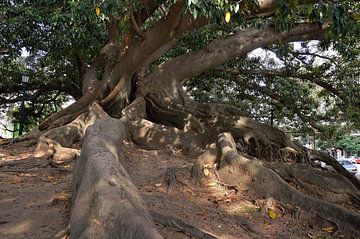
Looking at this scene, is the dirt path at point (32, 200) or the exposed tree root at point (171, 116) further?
the exposed tree root at point (171, 116)

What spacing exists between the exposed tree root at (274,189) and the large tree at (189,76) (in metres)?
0.01

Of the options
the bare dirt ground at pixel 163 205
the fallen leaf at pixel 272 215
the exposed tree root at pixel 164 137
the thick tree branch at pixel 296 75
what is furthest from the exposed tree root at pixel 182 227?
the thick tree branch at pixel 296 75

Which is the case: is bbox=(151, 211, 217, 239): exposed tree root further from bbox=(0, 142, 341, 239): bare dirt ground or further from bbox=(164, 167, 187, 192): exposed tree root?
bbox=(164, 167, 187, 192): exposed tree root

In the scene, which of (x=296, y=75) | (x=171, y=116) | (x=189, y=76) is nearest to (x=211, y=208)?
(x=171, y=116)

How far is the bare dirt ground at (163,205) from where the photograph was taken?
3506mm

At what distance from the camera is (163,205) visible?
4.29 meters

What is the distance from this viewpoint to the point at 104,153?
13.3ft

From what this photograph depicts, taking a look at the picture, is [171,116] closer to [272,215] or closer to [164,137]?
[164,137]

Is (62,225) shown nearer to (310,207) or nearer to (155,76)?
(310,207)

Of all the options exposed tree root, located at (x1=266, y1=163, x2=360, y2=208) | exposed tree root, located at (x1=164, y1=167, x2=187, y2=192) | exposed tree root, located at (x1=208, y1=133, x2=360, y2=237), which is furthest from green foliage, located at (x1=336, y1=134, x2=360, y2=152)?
exposed tree root, located at (x1=164, y1=167, x2=187, y2=192)

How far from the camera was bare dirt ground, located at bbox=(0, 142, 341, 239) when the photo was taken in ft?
11.5

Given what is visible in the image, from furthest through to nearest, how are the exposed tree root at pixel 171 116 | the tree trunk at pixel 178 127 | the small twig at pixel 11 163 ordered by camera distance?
1. the exposed tree root at pixel 171 116
2. the small twig at pixel 11 163
3. the tree trunk at pixel 178 127

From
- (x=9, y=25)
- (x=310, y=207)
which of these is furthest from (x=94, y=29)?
(x=310, y=207)

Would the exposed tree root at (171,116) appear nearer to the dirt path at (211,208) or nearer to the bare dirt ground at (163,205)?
the bare dirt ground at (163,205)
